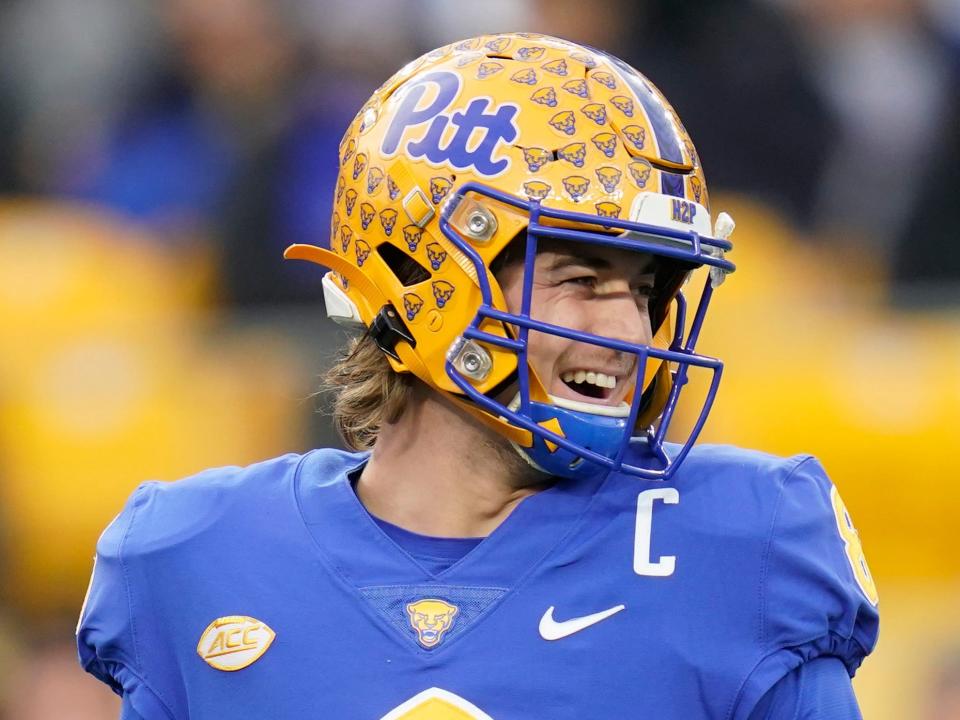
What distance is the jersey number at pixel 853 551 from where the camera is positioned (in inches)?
80.2

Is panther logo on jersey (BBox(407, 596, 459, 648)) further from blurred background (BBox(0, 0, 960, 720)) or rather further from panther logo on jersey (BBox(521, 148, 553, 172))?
blurred background (BBox(0, 0, 960, 720))

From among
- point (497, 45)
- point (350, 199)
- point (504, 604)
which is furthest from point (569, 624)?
point (497, 45)

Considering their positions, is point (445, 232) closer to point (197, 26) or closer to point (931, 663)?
point (931, 663)

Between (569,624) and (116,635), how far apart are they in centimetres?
61

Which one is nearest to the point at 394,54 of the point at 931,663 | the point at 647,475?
the point at 931,663

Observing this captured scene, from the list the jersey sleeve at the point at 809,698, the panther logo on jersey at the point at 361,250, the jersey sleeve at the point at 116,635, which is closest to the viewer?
the jersey sleeve at the point at 809,698

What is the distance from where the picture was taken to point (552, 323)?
6.80ft

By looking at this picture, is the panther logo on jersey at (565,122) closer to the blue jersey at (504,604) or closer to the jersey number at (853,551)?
the blue jersey at (504,604)

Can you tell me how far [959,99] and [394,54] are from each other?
1703 mm

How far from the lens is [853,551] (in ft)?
6.82

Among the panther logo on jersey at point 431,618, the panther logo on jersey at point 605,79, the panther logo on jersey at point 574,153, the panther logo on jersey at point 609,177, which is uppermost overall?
the panther logo on jersey at point 605,79

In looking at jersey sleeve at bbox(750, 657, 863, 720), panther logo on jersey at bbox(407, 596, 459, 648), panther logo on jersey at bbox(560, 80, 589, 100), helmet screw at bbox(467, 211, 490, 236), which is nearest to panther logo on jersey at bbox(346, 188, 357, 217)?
helmet screw at bbox(467, 211, 490, 236)

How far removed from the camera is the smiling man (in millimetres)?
1966

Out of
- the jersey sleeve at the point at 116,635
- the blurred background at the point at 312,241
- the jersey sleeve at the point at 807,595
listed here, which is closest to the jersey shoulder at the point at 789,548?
the jersey sleeve at the point at 807,595
